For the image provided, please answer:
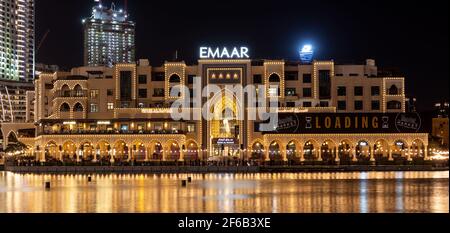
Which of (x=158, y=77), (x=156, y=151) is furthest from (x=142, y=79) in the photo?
(x=156, y=151)

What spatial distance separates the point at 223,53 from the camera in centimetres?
13600

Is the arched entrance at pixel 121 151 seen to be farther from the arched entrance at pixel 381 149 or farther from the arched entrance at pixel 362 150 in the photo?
the arched entrance at pixel 381 149

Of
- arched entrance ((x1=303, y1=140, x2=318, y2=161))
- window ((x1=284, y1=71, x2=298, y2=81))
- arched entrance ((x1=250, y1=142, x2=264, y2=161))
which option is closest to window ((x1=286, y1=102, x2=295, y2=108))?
window ((x1=284, y1=71, x2=298, y2=81))

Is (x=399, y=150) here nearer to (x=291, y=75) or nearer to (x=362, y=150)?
(x=362, y=150)

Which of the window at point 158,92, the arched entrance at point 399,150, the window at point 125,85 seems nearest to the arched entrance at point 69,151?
the window at point 125,85

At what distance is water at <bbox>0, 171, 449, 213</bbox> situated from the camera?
58.0m

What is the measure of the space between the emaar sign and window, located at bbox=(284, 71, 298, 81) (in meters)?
7.56

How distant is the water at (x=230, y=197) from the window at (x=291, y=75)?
50.9m

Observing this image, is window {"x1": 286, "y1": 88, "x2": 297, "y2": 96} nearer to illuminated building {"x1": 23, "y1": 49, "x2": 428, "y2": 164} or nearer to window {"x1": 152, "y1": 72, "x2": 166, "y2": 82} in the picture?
illuminated building {"x1": 23, "y1": 49, "x2": 428, "y2": 164}

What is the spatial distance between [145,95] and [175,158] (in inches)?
475

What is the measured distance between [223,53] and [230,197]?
70.5m
